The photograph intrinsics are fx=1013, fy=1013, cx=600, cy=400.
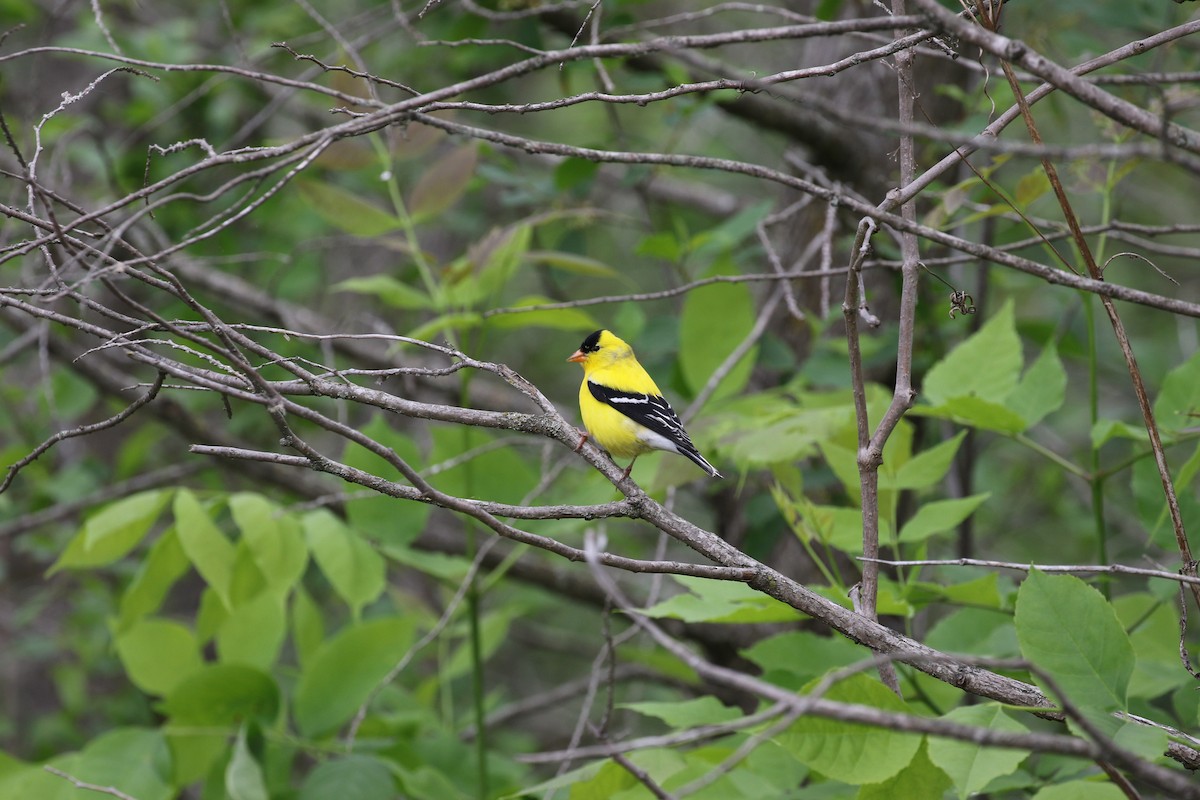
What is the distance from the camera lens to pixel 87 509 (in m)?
5.07

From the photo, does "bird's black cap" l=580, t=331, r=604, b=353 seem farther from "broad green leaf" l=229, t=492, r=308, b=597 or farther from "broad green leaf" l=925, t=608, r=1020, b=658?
"broad green leaf" l=925, t=608, r=1020, b=658

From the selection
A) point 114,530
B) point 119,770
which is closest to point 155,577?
point 114,530

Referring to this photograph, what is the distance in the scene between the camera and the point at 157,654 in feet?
10.2

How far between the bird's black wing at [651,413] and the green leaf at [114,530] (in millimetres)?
1461

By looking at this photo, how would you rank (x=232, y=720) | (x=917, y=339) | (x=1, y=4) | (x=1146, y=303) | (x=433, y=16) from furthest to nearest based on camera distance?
(x=1, y=4) < (x=433, y=16) < (x=917, y=339) < (x=232, y=720) < (x=1146, y=303)

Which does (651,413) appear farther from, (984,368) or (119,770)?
(119,770)

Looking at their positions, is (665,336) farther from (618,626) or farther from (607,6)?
(618,626)

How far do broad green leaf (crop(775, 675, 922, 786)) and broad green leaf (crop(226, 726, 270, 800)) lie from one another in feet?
4.69

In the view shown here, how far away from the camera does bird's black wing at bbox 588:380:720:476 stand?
10.4 ft

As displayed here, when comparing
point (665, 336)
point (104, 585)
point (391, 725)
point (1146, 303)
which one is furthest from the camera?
point (104, 585)

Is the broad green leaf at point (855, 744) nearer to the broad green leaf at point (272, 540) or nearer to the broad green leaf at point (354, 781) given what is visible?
the broad green leaf at point (354, 781)

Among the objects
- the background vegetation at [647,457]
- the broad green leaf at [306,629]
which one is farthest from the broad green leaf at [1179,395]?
the broad green leaf at [306,629]

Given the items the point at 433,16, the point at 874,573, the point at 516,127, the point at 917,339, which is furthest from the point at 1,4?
the point at 874,573

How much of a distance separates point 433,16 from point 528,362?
12.9 feet
